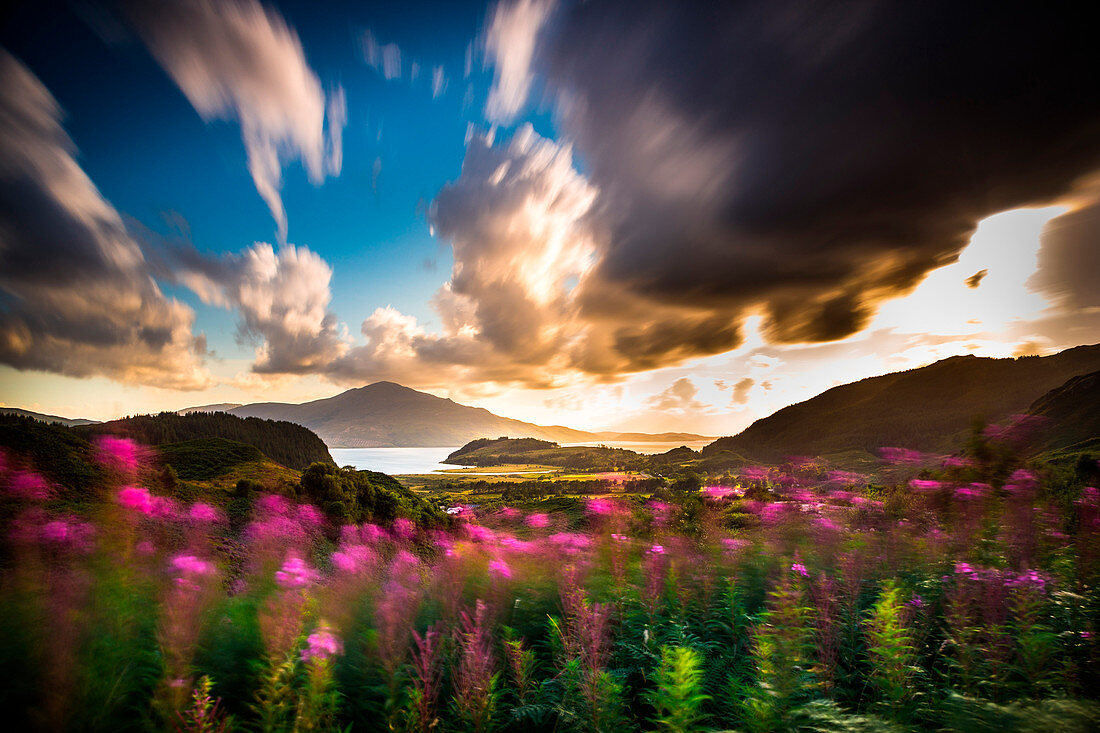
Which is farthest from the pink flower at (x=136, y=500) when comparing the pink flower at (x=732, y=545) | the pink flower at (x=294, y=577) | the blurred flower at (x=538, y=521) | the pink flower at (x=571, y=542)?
the pink flower at (x=732, y=545)

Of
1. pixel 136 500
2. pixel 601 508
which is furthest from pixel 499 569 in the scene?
pixel 601 508

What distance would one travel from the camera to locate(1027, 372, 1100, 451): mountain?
66.7m

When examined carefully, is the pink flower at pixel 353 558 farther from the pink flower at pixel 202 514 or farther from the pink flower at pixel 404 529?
the pink flower at pixel 202 514

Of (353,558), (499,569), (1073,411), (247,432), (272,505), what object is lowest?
(353,558)

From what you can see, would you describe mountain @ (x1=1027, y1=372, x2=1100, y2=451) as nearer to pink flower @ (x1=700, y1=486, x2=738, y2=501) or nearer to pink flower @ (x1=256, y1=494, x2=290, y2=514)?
pink flower @ (x1=700, y1=486, x2=738, y2=501)

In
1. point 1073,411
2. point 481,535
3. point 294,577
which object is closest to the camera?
point 294,577

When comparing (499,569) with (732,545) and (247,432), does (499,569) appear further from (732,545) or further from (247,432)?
(247,432)

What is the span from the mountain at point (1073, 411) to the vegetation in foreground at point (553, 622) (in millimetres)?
81719

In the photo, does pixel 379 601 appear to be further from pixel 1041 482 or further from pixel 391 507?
pixel 1041 482

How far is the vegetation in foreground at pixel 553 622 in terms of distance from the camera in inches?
115

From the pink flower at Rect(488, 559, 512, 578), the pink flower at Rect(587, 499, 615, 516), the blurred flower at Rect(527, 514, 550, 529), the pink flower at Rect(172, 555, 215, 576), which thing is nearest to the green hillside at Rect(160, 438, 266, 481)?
the blurred flower at Rect(527, 514, 550, 529)

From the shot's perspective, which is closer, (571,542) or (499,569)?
(499,569)

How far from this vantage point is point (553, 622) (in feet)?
14.7

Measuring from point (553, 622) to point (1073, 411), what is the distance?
428ft
